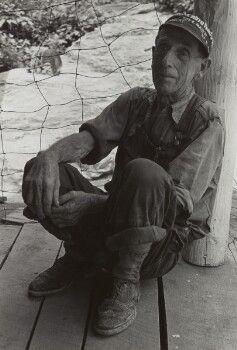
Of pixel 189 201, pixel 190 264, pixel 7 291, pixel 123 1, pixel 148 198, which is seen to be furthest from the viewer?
pixel 123 1

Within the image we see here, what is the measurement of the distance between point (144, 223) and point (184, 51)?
32.9 inches

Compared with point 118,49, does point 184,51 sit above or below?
above

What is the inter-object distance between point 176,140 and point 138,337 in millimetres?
917

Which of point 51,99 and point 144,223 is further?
point 51,99

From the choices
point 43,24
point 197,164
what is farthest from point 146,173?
point 43,24

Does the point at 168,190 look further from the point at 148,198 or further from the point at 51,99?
the point at 51,99

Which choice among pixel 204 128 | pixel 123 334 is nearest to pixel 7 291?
pixel 123 334

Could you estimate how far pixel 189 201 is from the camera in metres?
2.32

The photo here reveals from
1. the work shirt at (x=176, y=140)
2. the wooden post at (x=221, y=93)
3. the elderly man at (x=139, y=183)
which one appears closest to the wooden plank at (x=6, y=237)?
the elderly man at (x=139, y=183)

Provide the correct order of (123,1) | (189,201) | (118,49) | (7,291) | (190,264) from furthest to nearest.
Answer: (123,1) < (118,49) < (190,264) < (7,291) < (189,201)

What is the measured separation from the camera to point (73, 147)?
8.54ft

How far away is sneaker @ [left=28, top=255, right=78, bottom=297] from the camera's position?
261 cm

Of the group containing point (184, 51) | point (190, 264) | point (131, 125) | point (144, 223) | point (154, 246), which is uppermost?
point (184, 51)

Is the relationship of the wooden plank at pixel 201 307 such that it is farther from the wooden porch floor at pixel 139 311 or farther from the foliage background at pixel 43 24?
the foliage background at pixel 43 24
